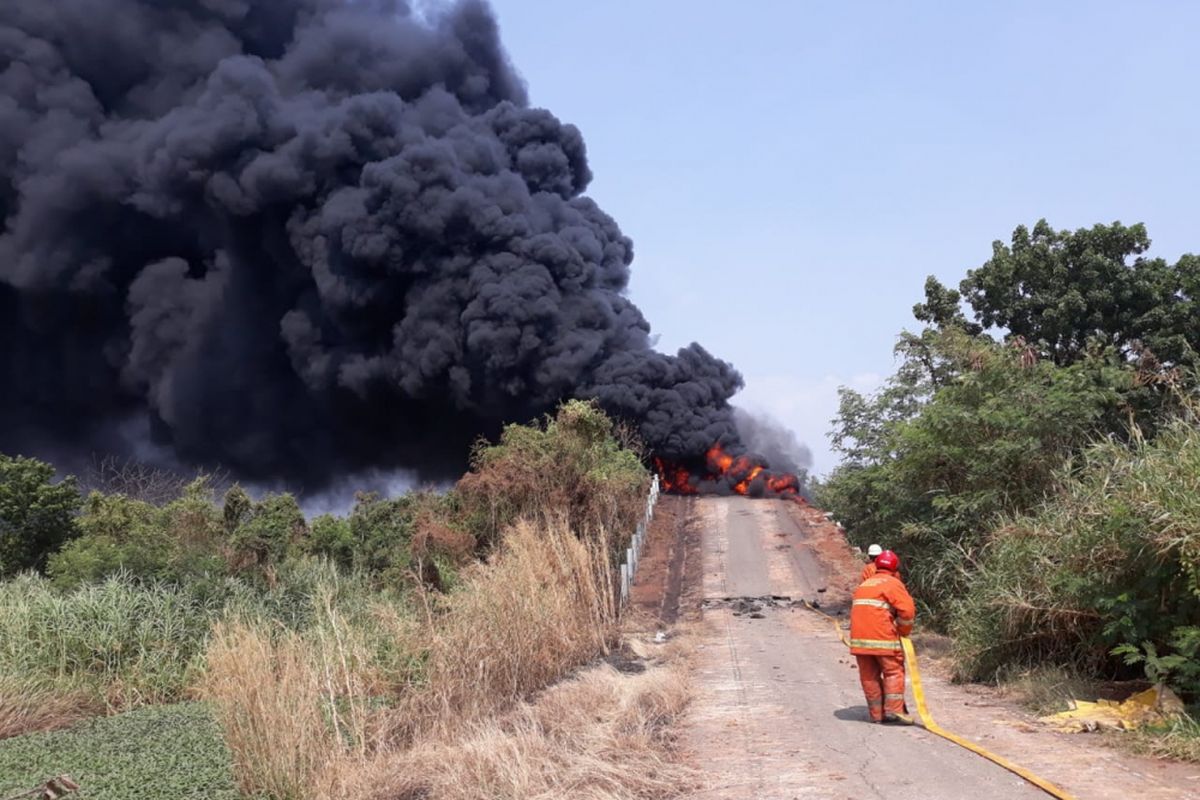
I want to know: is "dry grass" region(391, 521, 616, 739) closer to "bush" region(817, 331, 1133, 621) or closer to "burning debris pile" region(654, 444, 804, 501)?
"bush" region(817, 331, 1133, 621)

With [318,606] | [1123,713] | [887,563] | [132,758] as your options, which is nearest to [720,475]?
[887,563]

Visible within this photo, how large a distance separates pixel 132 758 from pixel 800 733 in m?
5.64

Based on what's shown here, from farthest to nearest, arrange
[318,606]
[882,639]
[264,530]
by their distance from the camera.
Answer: [264,530] → [318,606] → [882,639]

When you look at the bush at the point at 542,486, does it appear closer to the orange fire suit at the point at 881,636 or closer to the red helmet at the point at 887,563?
the red helmet at the point at 887,563

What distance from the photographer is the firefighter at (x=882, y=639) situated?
28.0 ft

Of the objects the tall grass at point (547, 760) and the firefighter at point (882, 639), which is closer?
the tall grass at point (547, 760)

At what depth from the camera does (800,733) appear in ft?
28.2

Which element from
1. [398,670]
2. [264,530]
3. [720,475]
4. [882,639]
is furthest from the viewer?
[720,475]

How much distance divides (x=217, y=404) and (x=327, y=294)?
293 inches

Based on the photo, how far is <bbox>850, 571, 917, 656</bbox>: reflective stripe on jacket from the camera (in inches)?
336

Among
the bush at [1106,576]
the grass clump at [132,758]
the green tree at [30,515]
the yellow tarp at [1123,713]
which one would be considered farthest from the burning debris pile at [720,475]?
the yellow tarp at [1123,713]

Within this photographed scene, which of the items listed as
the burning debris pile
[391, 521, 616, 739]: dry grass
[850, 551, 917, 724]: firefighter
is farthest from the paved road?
the burning debris pile

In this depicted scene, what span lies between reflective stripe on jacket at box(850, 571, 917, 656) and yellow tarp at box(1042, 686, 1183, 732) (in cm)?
144

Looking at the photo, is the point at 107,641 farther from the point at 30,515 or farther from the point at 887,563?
the point at 887,563
